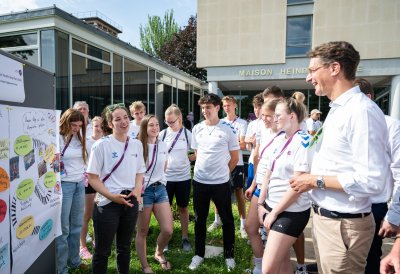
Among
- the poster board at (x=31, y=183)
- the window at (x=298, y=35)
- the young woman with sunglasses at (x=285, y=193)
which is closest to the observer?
the poster board at (x=31, y=183)

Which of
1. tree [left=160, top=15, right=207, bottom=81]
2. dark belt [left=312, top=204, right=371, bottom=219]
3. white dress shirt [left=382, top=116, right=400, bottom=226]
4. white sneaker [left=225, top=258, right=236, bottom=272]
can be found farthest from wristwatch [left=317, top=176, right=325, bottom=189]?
tree [left=160, top=15, right=207, bottom=81]

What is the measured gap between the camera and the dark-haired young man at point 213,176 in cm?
354

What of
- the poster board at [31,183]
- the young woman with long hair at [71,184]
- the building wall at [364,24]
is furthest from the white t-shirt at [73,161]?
the building wall at [364,24]

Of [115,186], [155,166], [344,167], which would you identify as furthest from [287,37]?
[344,167]

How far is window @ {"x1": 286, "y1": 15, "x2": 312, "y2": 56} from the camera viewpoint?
13781mm

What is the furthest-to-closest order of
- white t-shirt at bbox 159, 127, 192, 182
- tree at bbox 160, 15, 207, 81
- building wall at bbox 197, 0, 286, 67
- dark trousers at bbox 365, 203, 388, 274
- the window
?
1. tree at bbox 160, 15, 207, 81
2. building wall at bbox 197, 0, 286, 67
3. the window
4. white t-shirt at bbox 159, 127, 192, 182
5. dark trousers at bbox 365, 203, 388, 274

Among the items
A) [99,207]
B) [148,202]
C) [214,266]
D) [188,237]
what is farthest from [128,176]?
[188,237]

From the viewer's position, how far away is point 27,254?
7.70 ft

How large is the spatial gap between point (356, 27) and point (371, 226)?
13.8 metres

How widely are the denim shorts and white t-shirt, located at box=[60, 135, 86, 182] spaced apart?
799 mm

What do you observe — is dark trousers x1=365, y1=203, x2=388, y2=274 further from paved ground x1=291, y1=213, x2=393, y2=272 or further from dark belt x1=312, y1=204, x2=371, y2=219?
paved ground x1=291, y1=213, x2=393, y2=272

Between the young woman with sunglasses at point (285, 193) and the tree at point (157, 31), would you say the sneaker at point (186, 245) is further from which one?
the tree at point (157, 31)

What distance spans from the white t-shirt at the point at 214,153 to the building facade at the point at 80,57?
4588mm

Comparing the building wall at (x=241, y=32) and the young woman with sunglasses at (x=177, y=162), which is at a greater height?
the building wall at (x=241, y=32)
